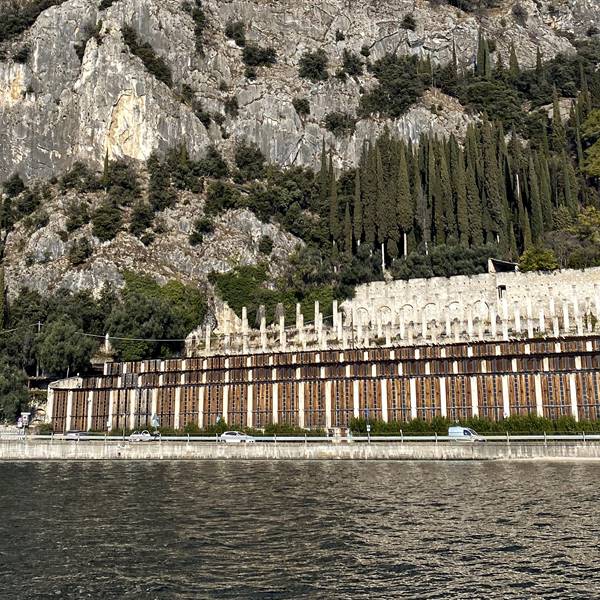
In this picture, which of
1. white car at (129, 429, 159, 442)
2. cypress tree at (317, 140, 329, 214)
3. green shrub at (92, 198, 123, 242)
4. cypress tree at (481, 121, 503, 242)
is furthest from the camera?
cypress tree at (317, 140, 329, 214)

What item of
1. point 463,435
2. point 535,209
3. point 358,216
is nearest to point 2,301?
point 358,216

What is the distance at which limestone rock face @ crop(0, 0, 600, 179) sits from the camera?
11000 centimetres

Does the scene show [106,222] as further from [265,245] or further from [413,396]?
[413,396]

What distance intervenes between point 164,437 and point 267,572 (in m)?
36.6

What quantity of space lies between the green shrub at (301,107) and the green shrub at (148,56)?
22254 millimetres

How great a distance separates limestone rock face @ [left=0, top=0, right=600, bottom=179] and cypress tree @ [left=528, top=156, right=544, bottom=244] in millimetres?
34887

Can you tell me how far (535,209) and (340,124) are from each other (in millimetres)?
45615

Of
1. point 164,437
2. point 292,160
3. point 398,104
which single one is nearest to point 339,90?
point 398,104

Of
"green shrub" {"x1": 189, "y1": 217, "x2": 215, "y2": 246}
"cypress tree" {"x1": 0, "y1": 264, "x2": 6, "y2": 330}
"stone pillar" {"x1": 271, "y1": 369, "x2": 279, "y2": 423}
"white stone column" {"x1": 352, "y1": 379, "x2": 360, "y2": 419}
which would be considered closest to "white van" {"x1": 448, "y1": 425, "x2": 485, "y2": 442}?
"white stone column" {"x1": 352, "y1": 379, "x2": 360, "y2": 419}

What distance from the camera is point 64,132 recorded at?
112 m

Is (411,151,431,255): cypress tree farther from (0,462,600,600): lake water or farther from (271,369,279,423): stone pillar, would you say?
(0,462,600,600): lake water

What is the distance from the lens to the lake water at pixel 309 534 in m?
19.0

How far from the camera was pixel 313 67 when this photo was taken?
419ft

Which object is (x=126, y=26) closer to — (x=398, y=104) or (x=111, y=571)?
(x=398, y=104)
